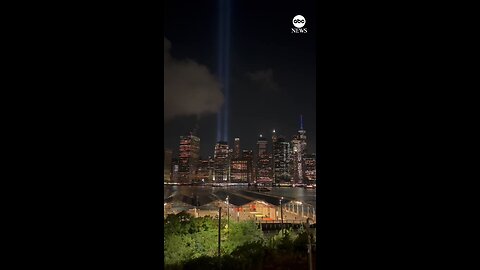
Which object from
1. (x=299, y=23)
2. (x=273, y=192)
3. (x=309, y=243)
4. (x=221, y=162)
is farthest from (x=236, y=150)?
(x=299, y=23)

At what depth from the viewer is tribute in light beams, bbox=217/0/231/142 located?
8.07ft

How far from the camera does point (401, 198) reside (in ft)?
5.66

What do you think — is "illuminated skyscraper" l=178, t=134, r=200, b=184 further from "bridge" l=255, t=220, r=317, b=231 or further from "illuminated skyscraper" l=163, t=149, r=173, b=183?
"bridge" l=255, t=220, r=317, b=231

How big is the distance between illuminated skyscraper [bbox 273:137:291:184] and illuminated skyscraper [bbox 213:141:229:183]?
1.17ft

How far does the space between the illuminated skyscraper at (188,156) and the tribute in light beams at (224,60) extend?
0.22 metres

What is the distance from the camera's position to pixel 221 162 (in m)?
2.56

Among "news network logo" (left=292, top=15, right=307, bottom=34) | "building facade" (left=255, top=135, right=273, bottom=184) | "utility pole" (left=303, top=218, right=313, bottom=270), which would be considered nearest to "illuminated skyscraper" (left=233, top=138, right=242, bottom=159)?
"building facade" (left=255, top=135, right=273, bottom=184)

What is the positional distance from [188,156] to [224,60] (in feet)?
2.43

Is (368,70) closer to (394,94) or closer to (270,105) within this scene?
(394,94)

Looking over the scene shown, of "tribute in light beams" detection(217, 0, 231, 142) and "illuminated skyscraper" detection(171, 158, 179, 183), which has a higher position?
"tribute in light beams" detection(217, 0, 231, 142)

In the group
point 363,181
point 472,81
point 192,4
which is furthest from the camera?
point 192,4

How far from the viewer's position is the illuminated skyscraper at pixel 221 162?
8.36ft
